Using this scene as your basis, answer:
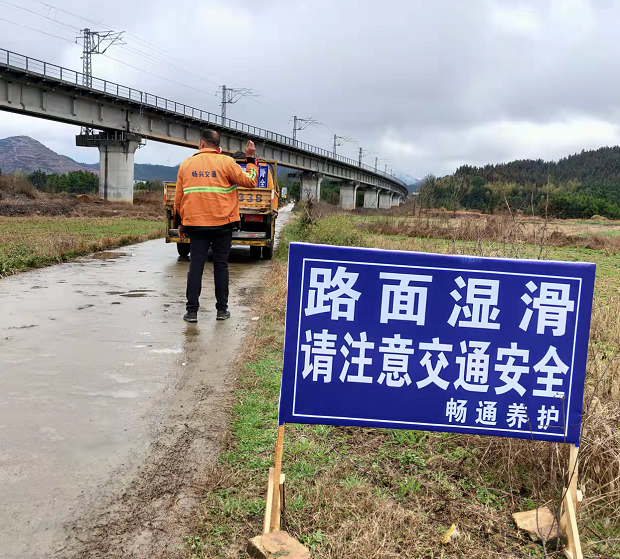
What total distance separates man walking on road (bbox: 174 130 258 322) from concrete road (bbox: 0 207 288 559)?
0.62 m

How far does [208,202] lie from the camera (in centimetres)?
622

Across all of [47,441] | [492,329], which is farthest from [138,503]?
[492,329]

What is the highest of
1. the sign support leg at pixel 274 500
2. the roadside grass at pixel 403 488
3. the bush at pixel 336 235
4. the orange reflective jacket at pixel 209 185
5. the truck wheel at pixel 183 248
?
the orange reflective jacket at pixel 209 185

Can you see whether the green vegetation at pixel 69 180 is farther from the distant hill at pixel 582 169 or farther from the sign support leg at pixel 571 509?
the sign support leg at pixel 571 509

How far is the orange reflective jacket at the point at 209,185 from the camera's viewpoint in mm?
6145

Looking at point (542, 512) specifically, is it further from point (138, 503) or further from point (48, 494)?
point (48, 494)

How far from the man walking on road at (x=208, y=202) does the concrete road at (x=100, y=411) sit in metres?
0.62

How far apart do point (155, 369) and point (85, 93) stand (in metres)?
35.6

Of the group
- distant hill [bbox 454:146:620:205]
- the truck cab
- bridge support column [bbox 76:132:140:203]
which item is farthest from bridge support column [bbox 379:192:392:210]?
the truck cab

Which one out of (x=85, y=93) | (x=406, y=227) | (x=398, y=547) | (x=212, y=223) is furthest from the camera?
(x=85, y=93)

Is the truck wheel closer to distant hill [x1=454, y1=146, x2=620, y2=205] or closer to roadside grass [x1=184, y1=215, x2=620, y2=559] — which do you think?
roadside grass [x1=184, y1=215, x2=620, y2=559]

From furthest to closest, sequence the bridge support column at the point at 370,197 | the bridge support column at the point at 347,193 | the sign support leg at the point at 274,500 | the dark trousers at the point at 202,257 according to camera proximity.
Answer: the bridge support column at the point at 370,197 < the bridge support column at the point at 347,193 < the dark trousers at the point at 202,257 < the sign support leg at the point at 274,500

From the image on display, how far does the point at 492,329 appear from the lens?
2607 millimetres

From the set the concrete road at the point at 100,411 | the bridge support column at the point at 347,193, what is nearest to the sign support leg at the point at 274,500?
the concrete road at the point at 100,411
